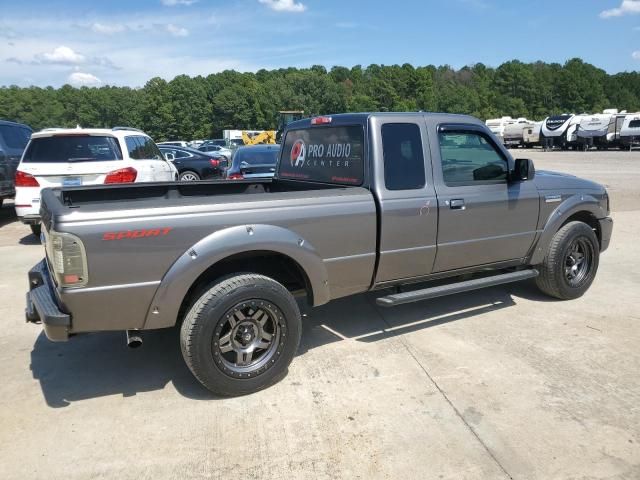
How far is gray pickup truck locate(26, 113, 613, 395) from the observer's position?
302 centimetres

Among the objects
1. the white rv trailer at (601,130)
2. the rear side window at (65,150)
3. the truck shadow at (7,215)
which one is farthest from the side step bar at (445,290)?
the white rv trailer at (601,130)

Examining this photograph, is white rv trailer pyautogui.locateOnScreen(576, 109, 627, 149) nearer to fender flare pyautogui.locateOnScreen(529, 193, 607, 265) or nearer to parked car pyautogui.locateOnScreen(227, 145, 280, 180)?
parked car pyautogui.locateOnScreen(227, 145, 280, 180)

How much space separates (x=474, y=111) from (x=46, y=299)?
10276 cm

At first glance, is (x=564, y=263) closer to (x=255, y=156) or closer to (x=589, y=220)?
(x=589, y=220)

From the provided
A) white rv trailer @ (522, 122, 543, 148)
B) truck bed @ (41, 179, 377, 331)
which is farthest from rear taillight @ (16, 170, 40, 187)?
white rv trailer @ (522, 122, 543, 148)

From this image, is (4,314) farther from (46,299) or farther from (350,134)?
(350,134)

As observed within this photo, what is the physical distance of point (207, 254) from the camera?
3176 millimetres

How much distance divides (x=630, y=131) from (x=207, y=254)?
3617cm

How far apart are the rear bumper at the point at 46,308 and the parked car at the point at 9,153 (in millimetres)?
7466

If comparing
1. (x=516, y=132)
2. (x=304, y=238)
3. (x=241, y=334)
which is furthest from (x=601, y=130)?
(x=241, y=334)

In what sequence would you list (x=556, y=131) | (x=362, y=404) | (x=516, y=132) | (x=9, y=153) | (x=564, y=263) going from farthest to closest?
1. (x=516, y=132)
2. (x=556, y=131)
3. (x=9, y=153)
4. (x=564, y=263)
5. (x=362, y=404)

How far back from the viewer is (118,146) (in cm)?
785

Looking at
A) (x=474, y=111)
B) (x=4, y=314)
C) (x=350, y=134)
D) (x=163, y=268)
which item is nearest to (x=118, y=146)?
(x=4, y=314)

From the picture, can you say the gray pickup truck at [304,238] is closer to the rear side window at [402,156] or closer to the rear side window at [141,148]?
the rear side window at [402,156]
